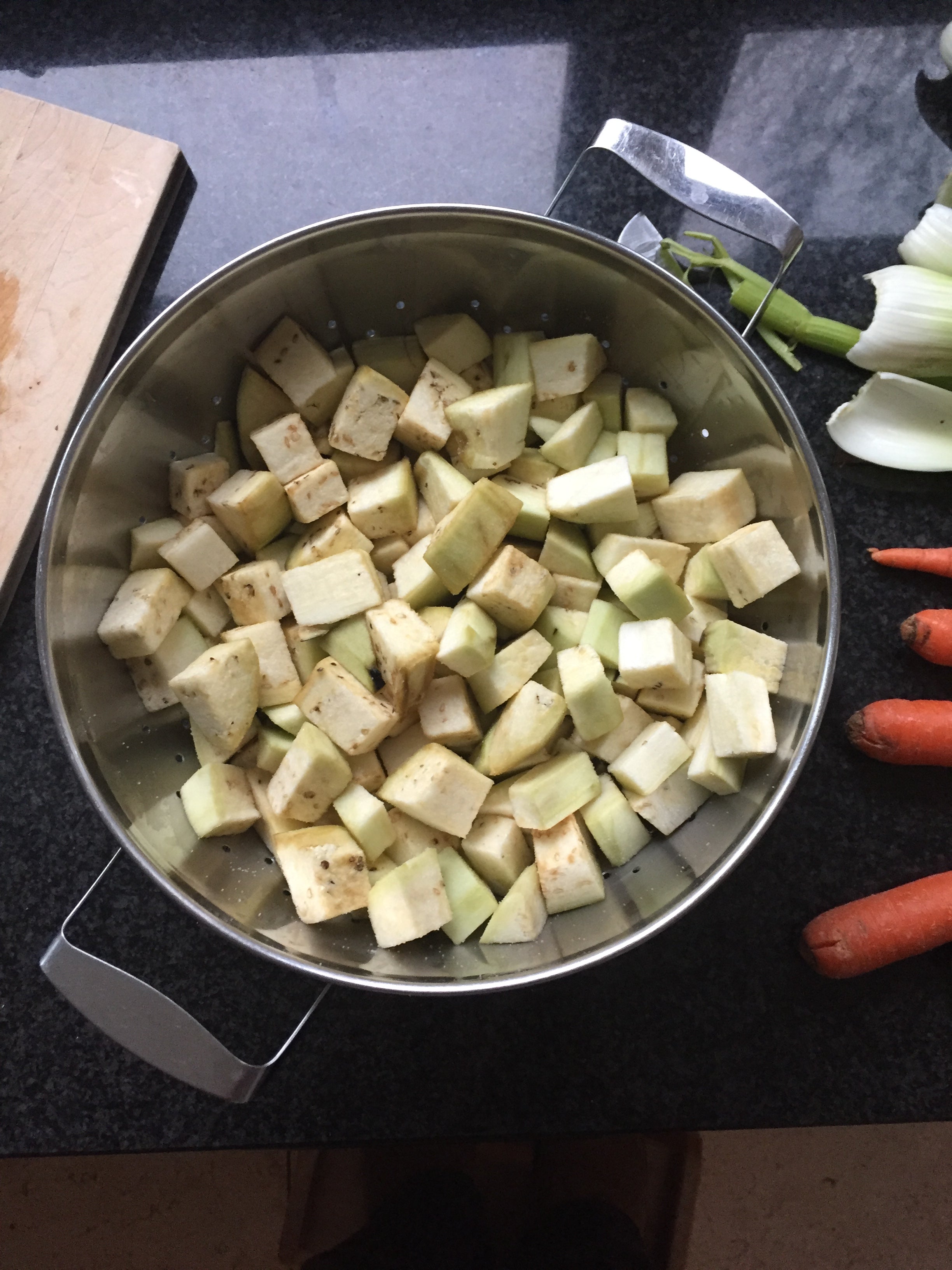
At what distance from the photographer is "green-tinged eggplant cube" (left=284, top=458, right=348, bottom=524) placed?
1.03 meters

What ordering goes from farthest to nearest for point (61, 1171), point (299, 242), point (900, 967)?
point (61, 1171) → point (900, 967) → point (299, 242)

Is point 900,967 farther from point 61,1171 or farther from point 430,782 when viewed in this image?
point 61,1171

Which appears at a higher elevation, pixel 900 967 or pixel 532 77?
pixel 532 77

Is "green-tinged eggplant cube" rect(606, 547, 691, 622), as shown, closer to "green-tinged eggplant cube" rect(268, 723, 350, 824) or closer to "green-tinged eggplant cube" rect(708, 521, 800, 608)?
"green-tinged eggplant cube" rect(708, 521, 800, 608)

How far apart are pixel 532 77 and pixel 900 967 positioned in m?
1.30

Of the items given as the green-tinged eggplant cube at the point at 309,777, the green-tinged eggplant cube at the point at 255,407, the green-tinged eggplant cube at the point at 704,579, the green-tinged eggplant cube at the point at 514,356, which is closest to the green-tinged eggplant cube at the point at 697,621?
the green-tinged eggplant cube at the point at 704,579

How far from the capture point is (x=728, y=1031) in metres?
1.11

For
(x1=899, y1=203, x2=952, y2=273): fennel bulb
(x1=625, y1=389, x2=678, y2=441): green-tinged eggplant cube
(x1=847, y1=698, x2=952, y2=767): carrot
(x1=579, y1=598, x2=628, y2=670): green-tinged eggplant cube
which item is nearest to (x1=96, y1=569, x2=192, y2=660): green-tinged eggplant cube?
(x1=579, y1=598, x2=628, y2=670): green-tinged eggplant cube

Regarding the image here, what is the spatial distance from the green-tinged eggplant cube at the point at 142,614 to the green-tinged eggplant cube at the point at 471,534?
30 cm

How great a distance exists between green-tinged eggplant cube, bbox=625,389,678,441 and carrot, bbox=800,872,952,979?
63 centimetres

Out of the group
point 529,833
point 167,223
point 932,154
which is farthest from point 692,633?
point 167,223

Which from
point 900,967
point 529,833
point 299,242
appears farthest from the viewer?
point 900,967

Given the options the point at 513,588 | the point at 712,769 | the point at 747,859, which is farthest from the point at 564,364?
the point at 747,859

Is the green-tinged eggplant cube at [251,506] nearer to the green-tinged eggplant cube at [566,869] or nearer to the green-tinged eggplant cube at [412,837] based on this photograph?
the green-tinged eggplant cube at [412,837]
